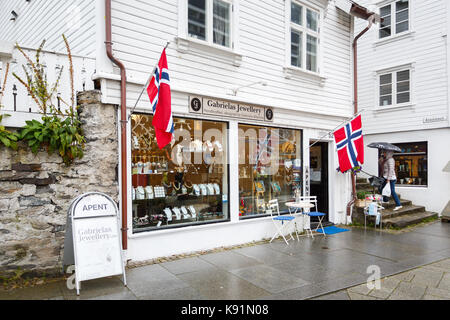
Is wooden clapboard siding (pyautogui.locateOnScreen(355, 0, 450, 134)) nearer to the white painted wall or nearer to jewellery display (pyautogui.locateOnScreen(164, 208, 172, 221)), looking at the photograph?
the white painted wall

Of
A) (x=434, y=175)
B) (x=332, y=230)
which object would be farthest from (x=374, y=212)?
(x=434, y=175)

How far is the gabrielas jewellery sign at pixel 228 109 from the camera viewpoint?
6.88m

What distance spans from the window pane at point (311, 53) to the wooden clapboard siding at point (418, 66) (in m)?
5.25

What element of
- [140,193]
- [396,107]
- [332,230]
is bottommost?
[332,230]

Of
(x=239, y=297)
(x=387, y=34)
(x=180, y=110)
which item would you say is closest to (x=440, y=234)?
(x=239, y=297)

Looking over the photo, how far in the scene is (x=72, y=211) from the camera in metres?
4.78

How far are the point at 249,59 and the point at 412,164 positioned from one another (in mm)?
8134

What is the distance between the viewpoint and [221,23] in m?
7.38

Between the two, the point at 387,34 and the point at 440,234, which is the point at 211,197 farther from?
the point at 387,34

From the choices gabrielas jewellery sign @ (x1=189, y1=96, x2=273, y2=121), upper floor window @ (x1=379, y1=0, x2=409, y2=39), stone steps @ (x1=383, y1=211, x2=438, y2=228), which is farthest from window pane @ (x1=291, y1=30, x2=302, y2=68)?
upper floor window @ (x1=379, y1=0, x2=409, y2=39)

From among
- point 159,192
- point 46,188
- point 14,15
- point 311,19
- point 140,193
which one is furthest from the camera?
point 14,15

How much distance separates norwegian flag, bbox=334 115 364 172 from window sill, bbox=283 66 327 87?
5.33ft

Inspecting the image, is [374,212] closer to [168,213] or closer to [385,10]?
[168,213]

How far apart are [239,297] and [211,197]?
10.4 feet
